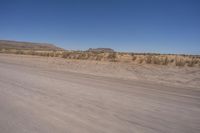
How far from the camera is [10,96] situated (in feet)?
23.6

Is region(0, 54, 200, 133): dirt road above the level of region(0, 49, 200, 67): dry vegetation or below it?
below

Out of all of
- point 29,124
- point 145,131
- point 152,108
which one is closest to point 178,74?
point 152,108

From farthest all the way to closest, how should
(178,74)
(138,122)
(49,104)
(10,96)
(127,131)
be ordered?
1. (178,74)
2. (10,96)
3. (49,104)
4. (138,122)
5. (127,131)

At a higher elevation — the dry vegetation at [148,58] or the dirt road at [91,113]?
the dry vegetation at [148,58]

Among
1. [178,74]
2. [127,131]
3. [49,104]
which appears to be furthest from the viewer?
[178,74]

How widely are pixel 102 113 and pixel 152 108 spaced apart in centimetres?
165

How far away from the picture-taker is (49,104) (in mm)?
6297

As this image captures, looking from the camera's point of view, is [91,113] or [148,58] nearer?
[91,113]

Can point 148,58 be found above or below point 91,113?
above

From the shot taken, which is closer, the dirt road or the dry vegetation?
the dirt road

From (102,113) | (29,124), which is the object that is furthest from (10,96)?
(102,113)

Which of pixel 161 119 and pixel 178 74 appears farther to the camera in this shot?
pixel 178 74

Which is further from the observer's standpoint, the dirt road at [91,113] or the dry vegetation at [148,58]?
the dry vegetation at [148,58]

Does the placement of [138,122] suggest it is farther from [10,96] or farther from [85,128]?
[10,96]
